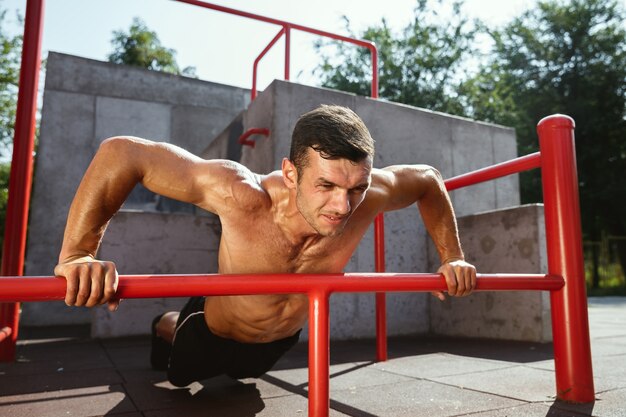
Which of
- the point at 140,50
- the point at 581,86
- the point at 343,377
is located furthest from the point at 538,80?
the point at 343,377

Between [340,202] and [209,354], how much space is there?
106 cm

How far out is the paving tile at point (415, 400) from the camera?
5.64 ft

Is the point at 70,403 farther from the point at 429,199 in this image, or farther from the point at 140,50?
the point at 140,50

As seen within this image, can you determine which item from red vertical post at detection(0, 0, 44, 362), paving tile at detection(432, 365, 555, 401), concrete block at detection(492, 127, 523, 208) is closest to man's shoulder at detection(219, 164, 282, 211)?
paving tile at detection(432, 365, 555, 401)

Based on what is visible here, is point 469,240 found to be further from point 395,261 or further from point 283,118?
point 283,118

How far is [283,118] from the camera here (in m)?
3.64

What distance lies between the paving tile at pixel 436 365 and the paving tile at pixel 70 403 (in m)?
1.32

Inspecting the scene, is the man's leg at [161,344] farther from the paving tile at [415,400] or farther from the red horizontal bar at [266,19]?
the red horizontal bar at [266,19]

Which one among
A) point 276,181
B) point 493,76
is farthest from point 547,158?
point 493,76

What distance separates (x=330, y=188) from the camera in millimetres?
1326

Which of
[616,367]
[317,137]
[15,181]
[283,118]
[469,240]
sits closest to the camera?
[317,137]

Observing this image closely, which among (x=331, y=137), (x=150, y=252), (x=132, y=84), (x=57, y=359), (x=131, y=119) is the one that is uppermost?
(x=132, y=84)

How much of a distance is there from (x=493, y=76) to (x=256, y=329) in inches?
561

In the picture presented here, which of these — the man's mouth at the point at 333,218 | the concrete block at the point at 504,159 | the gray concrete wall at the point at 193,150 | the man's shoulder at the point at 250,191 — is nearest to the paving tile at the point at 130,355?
the gray concrete wall at the point at 193,150
